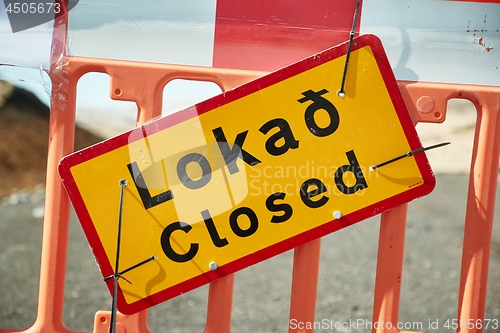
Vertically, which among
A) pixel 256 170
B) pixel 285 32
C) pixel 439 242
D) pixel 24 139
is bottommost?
pixel 256 170

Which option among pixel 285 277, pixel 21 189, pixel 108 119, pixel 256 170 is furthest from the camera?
pixel 108 119

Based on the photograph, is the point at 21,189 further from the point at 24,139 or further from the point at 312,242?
the point at 312,242

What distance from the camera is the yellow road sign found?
1.30 meters

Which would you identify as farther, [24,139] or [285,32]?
[24,139]

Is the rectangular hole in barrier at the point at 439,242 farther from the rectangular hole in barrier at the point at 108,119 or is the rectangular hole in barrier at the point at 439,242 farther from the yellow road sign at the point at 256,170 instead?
the rectangular hole in barrier at the point at 108,119

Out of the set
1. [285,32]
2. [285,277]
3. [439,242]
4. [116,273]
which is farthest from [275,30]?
[439,242]

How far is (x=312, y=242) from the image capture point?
136cm

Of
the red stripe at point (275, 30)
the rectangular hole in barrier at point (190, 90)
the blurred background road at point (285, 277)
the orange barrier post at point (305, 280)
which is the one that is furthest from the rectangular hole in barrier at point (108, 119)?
the orange barrier post at point (305, 280)

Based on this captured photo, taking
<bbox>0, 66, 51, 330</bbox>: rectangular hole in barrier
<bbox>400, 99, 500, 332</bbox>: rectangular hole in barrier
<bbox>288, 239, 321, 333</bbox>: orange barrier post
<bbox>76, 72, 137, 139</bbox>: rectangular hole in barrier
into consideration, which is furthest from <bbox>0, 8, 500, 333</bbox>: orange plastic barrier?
<bbox>76, 72, 137, 139</bbox>: rectangular hole in barrier

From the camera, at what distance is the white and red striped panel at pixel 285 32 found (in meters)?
1.35

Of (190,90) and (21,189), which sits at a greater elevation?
(21,189)

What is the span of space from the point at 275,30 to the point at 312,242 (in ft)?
1.69

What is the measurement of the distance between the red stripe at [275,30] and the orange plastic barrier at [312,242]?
0.05 metres

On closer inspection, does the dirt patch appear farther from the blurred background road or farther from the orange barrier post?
the orange barrier post
